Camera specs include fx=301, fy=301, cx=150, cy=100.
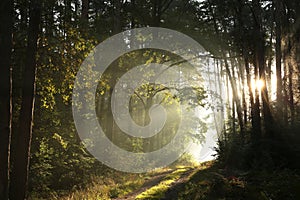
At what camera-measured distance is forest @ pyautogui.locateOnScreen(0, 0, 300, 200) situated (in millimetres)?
8945

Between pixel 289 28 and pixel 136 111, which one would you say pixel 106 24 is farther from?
pixel 136 111

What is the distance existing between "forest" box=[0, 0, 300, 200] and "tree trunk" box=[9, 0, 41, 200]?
0.10 ft

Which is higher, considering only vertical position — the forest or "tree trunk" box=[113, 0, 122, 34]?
"tree trunk" box=[113, 0, 122, 34]

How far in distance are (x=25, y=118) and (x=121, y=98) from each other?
18.5 meters

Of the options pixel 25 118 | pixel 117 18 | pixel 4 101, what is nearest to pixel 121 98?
pixel 117 18

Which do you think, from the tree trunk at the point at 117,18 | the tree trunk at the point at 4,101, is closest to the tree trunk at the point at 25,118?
the tree trunk at the point at 4,101

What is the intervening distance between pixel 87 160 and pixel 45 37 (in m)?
9.51

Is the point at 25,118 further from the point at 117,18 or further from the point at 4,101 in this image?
the point at 117,18

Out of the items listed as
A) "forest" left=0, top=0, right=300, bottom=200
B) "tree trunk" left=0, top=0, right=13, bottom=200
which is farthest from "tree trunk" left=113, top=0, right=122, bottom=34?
"tree trunk" left=0, top=0, right=13, bottom=200

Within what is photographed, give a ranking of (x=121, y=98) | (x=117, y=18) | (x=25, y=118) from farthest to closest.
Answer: (x=121, y=98) → (x=117, y=18) → (x=25, y=118)

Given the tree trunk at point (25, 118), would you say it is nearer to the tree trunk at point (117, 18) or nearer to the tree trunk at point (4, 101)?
the tree trunk at point (4, 101)

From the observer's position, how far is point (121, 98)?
27.5 meters

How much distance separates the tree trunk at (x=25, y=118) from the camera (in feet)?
29.3

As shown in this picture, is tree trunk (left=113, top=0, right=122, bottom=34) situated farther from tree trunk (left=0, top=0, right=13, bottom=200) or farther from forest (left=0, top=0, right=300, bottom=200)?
tree trunk (left=0, top=0, right=13, bottom=200)
